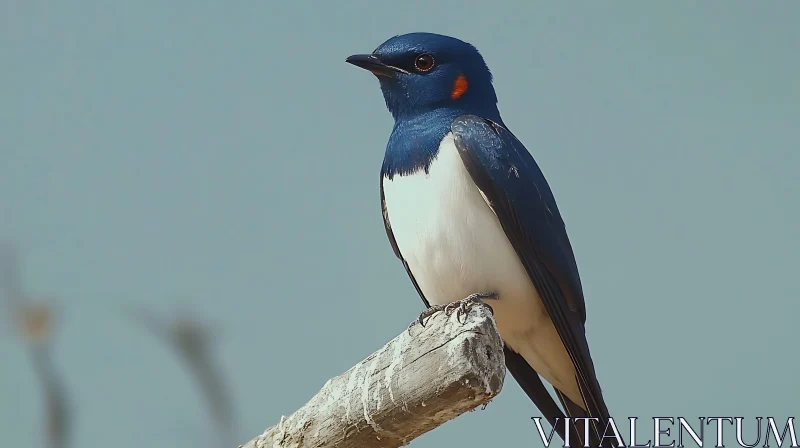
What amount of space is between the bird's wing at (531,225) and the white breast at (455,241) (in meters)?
0.05

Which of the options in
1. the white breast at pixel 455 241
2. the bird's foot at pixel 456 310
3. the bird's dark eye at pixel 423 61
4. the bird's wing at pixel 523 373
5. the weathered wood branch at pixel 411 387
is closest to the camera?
the weathered wood branch at pixel 411 387

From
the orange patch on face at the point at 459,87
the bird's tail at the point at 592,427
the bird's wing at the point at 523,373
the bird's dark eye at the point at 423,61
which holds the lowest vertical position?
the bird's tail at the point at 592,427

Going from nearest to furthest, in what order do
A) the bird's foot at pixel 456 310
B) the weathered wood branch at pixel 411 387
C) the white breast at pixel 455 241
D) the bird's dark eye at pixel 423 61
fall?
the weathered wood branch at pixel 411 387, the bird's foot at pixel 456 310, the white breast at pixel 455 241, the bird's dark eye at pixel 423 61

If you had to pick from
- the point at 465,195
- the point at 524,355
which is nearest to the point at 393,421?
the point at 465,195

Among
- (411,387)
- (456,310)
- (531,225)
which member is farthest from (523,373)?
(411,387)

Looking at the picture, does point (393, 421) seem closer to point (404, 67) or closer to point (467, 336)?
point (467, 336)

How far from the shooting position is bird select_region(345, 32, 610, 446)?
3.90 m

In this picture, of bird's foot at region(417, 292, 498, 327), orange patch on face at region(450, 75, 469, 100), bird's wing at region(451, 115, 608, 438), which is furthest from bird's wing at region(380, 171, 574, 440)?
bird's foot at region(417, 292, 498, 327)

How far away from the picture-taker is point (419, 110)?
4359 millimetres

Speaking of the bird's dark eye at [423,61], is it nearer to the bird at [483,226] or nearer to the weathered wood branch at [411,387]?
the bird at [483,226]

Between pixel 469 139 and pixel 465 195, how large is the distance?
0.82 ft

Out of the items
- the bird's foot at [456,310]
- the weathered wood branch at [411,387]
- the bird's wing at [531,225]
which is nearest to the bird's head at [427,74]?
the bird's wing at [531,225]

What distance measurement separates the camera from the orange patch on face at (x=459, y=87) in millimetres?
4426

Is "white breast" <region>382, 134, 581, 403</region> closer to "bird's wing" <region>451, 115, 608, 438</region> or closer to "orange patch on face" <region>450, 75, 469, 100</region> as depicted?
"bird's wing" <region>451, 115, 608, 438</region>
